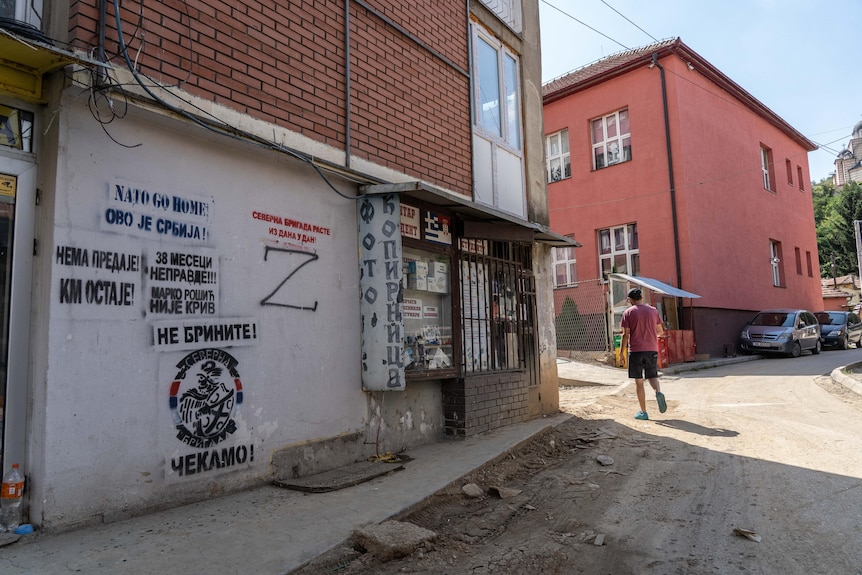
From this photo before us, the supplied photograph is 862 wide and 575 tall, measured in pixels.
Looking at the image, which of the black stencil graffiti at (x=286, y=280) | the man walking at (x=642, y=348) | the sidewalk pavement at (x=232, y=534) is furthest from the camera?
the man walking at (x=642, y=348)

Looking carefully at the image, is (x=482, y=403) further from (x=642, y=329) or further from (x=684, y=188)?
(x=684, y=188)

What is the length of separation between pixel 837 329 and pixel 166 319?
2518 centimetres

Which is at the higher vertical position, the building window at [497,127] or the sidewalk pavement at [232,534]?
the building window at [497,127]

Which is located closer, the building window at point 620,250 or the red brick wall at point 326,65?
the red brick wall at point 326,65

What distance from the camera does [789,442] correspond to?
627 cm

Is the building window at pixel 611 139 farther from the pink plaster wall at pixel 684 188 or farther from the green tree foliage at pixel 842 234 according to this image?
the green tree foliage at pixel 842 234

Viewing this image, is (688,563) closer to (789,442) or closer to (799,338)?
(789,442)

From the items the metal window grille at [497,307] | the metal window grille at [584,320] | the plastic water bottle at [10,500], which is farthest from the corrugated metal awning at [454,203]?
the metal window grille at [584,320]

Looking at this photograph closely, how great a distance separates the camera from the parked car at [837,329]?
72.0 ft

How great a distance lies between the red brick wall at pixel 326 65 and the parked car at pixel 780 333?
1559 cm

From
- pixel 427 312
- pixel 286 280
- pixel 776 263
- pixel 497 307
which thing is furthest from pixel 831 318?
pixel 286 280

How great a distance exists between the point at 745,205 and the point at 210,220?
863 inches

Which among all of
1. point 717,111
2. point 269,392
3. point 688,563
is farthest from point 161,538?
point 717,111

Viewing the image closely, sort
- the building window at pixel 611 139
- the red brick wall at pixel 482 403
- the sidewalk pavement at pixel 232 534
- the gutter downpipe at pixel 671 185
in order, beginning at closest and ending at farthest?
the sidewalk pavement at pixel 232 534
the red brick wall at pixel 482 403
the gutter downpipe at pixel 671 185
the building window at pixel 611 139
